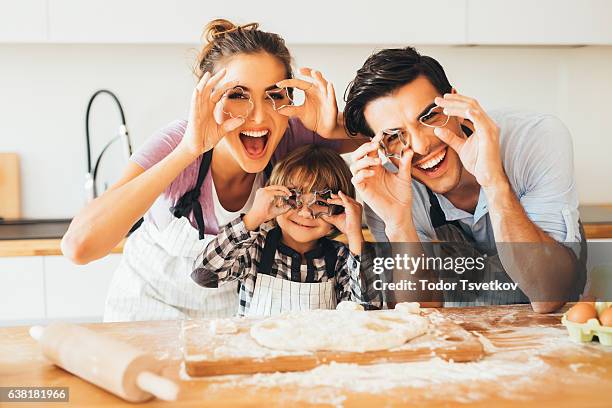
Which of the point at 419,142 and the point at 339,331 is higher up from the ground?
the point at 419,142

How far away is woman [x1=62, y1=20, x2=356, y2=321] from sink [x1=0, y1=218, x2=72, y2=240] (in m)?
0.46

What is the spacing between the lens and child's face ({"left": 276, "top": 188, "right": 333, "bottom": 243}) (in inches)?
55.7

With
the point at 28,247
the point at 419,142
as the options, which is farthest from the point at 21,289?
the point at 419,142

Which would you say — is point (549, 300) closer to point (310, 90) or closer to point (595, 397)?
point (595, 397)

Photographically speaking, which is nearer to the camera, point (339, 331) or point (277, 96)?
point (339, 331)

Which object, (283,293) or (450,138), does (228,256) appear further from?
(450,138)

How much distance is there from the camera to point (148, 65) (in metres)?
2.12

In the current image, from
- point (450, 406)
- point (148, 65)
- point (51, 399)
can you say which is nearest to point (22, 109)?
point (148, 65)

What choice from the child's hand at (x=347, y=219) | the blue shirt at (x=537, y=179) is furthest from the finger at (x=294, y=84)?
the blue shirt at (x=537, y=179)

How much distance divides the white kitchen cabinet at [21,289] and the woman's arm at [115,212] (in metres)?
0.60

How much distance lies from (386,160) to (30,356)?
0.70 meters

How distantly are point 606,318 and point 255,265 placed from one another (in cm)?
65

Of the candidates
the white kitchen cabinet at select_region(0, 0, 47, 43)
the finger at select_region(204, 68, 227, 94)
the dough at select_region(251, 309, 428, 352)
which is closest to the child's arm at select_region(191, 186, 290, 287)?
the finger at select_region(204, 68, 227, 94)

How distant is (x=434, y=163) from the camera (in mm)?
1404
